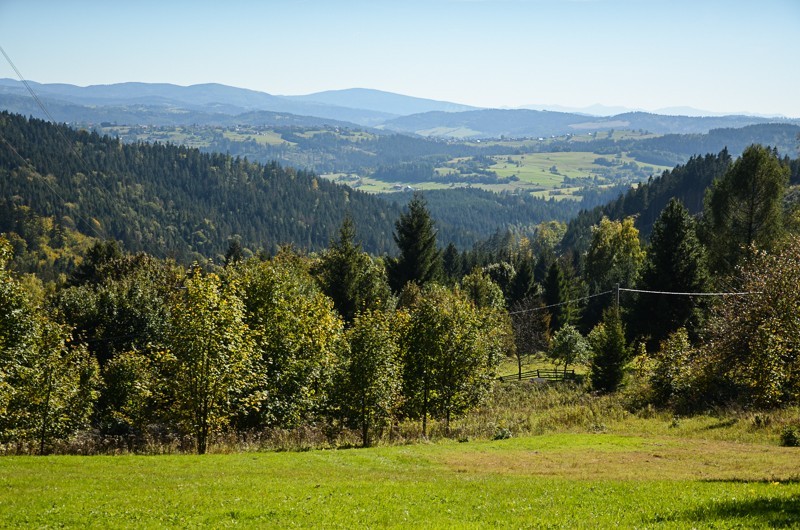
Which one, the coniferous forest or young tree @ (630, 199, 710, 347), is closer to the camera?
the coniferous forest

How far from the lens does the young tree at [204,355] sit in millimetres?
27625

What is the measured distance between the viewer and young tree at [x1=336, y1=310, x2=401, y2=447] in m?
31.1

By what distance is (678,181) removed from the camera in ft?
598

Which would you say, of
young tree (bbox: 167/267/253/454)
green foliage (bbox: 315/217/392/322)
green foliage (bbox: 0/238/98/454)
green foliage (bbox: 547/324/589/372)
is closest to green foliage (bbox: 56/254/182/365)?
green foliage (bbox: 315/217/392/322)

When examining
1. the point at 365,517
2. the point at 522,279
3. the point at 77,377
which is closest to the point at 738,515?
the point at 365,517

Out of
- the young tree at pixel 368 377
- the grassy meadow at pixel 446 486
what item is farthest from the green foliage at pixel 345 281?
the grassy meadow at pixel 446 486

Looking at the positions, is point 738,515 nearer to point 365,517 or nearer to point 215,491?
point 365,517

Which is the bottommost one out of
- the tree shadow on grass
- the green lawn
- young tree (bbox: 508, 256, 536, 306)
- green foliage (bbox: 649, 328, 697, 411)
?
young tree (bbox: 508, 256, 536, 306)

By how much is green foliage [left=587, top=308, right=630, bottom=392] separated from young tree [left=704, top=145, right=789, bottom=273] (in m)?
17.5

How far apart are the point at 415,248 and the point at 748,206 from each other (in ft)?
119

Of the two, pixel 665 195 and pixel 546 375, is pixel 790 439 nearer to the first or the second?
pixel 546 375

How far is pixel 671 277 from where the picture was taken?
Result: 2235 inches

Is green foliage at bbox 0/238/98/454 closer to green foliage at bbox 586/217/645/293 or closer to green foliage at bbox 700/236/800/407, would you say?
green foliage at bbox 700/236/800/407

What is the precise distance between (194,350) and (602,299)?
244ft
